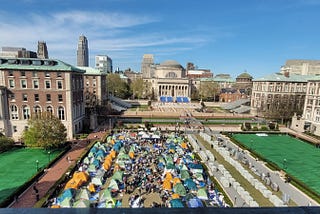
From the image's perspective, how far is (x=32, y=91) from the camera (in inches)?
1618

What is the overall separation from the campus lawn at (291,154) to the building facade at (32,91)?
39035mm

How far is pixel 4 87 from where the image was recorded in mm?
40062

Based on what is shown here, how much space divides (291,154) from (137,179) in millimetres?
29987

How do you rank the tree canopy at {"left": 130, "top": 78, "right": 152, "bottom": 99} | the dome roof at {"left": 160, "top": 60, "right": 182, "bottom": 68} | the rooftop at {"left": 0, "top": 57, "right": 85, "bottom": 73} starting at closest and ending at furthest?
the rooftop at {"left": 0, "top": 57, "right": 85, "bottom": 73}
the tree canopy at {"left": 130, "top": 78, "right": 152, "bottom": 99}
the dome roof at {"left": 160, "top": 60, "right": 182, "bottom": 68}

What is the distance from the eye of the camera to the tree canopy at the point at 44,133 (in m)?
33.9

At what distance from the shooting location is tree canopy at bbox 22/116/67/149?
111 ft

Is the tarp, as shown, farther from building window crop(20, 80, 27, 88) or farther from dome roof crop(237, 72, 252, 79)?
dome roof crop(237, 72, 252, 79)

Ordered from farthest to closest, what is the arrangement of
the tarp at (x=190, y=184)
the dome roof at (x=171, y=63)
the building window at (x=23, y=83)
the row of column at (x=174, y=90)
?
the dome roof at (x=171, y=63), the row of column at (x=174, y=90), the building window at (x=23, y=83), the tarp at (x=190, y=184)

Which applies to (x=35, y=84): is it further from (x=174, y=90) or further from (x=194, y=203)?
(x=174, y=90)

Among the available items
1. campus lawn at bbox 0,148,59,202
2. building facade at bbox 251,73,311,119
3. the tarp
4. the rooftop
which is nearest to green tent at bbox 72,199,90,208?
campus lawn at bbox 0,148,59,202

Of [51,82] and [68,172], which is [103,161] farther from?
[51,82]

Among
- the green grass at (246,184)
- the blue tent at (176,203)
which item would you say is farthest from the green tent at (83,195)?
the green grass at (246,184)

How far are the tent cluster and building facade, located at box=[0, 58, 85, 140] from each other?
14725 millimetres

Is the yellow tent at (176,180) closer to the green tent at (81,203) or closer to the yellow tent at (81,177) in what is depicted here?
the green tent at (81,203)
